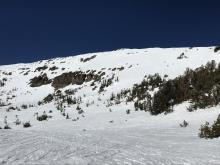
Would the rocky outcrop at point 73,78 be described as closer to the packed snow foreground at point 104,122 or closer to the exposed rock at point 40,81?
the packed snow foreground at point 104,122

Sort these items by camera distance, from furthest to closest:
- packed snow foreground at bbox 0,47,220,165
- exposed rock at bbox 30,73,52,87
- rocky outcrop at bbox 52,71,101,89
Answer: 1. exposed rock at bbox 30,73,52,87
2. rocky outcrop at bbox 52,71,101,89
3. packed snow foreground at bbox 0,47,220,165

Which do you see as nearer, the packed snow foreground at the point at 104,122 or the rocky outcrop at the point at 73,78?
the packed snow foreground at the point at 104,122

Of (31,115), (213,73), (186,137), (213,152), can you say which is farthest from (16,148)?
(31,115)

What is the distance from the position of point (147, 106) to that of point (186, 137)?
7.50 metres

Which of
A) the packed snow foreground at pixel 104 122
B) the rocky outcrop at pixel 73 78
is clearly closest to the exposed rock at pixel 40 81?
the packed snow foreground at pixel 104 122

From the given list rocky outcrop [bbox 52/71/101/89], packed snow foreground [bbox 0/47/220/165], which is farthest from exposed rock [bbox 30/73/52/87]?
rocky outcrop [bbox 52/71/101/89]

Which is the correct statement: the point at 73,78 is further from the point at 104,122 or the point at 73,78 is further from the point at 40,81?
the point at 104,122

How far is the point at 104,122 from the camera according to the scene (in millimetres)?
15461

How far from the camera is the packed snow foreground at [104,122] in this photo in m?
6.74

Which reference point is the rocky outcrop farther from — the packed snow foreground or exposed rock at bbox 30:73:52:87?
exposed rock at bbox 30:73:52:87

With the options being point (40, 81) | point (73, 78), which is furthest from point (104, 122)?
point (40, 81)

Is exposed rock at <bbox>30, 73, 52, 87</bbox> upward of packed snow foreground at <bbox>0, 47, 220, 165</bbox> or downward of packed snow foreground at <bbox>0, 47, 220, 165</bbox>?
upward

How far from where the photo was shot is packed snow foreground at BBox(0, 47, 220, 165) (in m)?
6.74

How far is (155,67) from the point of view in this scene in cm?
3147
